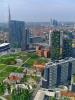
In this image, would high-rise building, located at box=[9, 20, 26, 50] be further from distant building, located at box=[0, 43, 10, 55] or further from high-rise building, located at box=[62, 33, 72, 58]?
high-rise building, located at box=[62, 33, 72, 58]

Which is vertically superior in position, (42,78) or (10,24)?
(10,24)

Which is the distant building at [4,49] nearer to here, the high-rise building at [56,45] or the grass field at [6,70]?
the high-rise building at [56,45]

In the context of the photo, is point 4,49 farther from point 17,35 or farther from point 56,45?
point 56,45

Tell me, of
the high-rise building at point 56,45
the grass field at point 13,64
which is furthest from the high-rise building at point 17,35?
the high-rise building at point 56,45

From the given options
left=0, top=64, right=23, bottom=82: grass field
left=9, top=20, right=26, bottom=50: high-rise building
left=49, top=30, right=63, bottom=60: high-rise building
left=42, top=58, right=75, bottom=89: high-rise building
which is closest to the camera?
left=42, top=58, right=75, bottom=89: high-rise building

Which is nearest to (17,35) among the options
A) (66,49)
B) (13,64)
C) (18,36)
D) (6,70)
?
(18,36)

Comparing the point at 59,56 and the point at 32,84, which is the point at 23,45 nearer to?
the point at 59,56

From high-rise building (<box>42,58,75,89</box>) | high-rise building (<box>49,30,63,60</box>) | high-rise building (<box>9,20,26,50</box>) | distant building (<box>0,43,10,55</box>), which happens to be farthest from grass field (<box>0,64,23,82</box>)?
high-rise building (<box>9,20,26,50</box>)

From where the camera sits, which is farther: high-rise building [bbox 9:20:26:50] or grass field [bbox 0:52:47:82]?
high-rise building [bbox 9:20:26:50]

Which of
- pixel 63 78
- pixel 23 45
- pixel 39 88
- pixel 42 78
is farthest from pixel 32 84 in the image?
pixel 23 45
